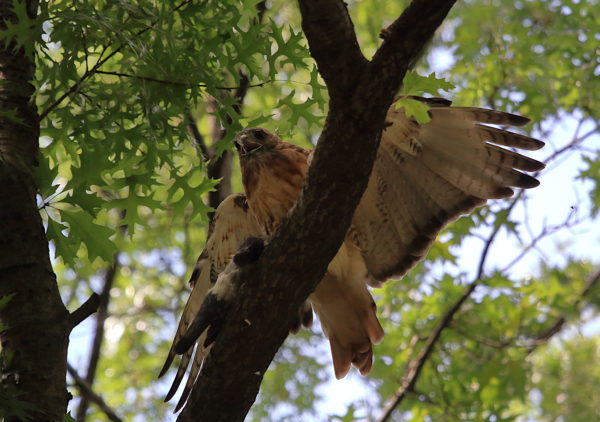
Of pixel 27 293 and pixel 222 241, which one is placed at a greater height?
pixel 222 241

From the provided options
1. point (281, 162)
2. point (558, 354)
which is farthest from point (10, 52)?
point (558, 354)

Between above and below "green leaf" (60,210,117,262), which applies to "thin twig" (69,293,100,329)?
below

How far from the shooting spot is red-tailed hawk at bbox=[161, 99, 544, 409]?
386 cm

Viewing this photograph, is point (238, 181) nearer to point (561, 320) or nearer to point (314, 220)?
point (561, 320)

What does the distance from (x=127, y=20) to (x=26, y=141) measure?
746 mm

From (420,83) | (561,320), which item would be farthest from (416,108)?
(561,320)

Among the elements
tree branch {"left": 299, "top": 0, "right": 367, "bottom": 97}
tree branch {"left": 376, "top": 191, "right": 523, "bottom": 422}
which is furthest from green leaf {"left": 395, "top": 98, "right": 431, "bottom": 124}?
tree branch {"left": 376, "top": 191, "right": 523, "bottom": 422}

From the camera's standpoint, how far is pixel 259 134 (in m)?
4.46

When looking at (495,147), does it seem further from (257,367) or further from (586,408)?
(586,408)

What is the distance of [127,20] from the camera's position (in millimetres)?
3373

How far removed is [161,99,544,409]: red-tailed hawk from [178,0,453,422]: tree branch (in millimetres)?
802

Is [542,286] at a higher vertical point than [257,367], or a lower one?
higher

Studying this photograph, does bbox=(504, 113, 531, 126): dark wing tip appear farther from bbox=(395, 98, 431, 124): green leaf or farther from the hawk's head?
the hawk's head

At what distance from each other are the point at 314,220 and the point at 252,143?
159 centimetres
